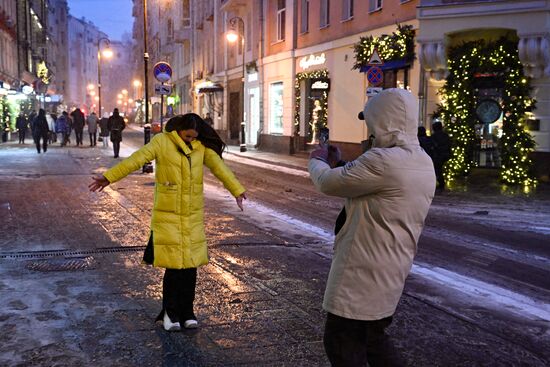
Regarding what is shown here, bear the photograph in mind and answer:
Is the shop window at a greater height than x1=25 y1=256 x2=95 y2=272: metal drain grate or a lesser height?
greater

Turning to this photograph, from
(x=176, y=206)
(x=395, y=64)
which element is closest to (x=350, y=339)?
(x=176, y=206)

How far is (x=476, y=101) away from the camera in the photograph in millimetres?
16094

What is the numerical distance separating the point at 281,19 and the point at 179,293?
25199 mm

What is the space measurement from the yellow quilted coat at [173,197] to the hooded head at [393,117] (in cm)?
205

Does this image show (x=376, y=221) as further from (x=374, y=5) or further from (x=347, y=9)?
(x=347, y=9)

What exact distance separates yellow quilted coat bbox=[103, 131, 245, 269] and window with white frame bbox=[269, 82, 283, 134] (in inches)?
923

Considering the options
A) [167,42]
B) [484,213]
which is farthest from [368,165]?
[167,42]

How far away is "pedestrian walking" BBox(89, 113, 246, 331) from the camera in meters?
4.65

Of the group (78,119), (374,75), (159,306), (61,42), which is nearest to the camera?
(159,306)

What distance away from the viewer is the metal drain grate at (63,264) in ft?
21.9

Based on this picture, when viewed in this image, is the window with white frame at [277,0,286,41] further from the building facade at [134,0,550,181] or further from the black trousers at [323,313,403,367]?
the black trousers at [323,313,403,367]

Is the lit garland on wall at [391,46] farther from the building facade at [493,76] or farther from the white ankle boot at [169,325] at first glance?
the white ankle boot at [169,325]

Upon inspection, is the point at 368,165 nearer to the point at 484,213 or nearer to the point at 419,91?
the point at 484,213

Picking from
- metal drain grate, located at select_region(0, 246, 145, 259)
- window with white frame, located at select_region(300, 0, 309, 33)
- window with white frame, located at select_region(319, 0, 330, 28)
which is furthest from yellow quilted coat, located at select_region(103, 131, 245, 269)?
window with white frame, located at select_region(300, 0, 309, 33)
